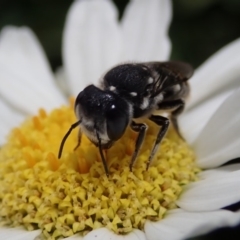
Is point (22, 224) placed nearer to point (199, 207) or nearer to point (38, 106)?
point (199, 207)

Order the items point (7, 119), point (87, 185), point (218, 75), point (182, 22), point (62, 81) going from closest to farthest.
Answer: point (87, 185) → point (218, 75) → point (7, 119) → point (62, 81) → point (182, 22)

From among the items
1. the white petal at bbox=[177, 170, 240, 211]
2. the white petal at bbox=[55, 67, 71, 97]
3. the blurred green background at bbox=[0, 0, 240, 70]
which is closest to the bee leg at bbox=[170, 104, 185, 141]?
the white petal at bbox=[177, 170, 240, 211]

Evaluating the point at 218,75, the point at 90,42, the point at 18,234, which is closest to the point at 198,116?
the point at 218,75

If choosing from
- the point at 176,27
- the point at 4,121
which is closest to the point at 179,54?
the point at 176,27

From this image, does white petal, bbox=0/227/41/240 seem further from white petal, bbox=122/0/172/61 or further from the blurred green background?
the blurred green background

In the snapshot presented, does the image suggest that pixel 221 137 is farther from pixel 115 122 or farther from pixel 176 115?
pixel 115 122

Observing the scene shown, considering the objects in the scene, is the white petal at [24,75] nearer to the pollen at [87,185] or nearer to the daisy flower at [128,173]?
the daisy flower at [128,173]
